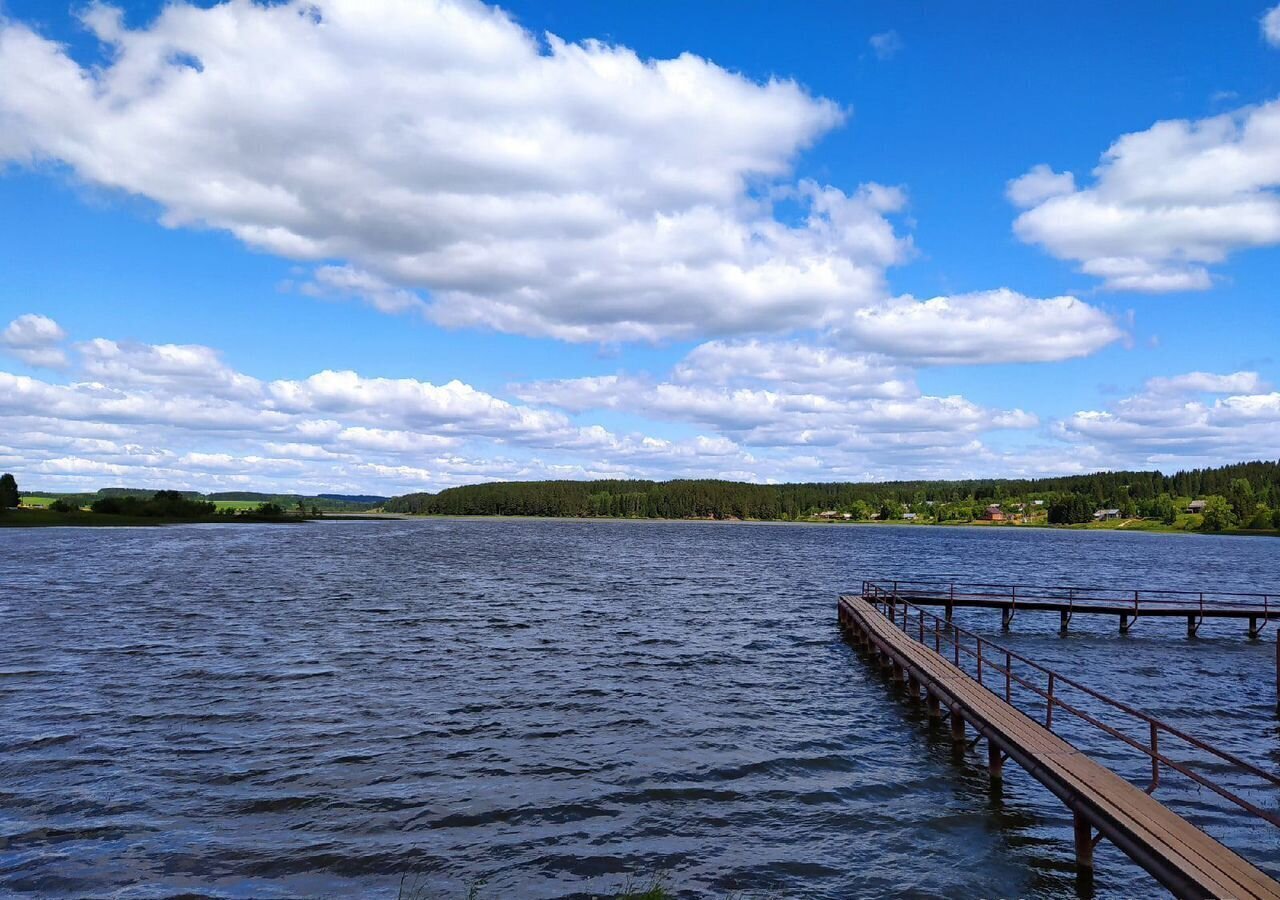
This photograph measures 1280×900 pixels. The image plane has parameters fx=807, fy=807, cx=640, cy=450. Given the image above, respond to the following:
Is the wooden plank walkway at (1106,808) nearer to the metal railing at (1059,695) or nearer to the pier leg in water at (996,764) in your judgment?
the pier leg in water at (996,764)

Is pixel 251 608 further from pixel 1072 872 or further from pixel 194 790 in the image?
pixel 1072 872

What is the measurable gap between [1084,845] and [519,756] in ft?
37.4

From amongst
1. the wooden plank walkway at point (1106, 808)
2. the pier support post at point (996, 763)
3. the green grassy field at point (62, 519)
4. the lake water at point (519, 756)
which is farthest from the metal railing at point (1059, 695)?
the green grassy field at point (62, 519)

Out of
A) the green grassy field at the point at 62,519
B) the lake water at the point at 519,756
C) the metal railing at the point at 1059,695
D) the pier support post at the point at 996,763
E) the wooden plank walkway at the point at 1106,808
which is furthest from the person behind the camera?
the green grassy field at the point at 62,519

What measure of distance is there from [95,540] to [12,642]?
3814 inches

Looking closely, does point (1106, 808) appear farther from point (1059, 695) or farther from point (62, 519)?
point (62, 519)

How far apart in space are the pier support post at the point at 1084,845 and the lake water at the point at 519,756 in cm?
35

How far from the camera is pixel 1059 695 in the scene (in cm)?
2786

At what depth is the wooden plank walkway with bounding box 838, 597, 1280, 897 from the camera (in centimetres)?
1059

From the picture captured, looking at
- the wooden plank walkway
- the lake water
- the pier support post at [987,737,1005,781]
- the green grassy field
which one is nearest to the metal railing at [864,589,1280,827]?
the wooden plank walkway

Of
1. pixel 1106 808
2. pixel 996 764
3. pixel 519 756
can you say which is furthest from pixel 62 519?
pixel 1106 808

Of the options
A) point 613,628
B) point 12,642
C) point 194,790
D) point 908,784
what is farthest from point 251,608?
point 908,784

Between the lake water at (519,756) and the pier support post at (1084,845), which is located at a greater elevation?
the pier support post at (1084,845)

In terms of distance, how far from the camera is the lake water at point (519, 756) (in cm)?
1309
